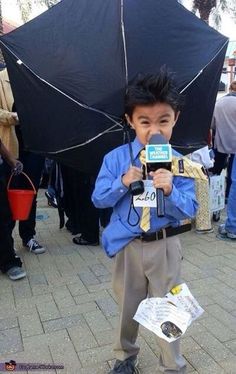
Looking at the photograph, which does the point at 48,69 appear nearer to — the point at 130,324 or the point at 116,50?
the point at 116,50

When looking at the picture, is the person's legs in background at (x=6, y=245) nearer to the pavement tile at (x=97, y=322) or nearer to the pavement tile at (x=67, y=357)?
the pavement tile at (x=97, y=322)

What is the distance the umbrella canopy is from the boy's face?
62 cm

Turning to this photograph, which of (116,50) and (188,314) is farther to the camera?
(116,50)

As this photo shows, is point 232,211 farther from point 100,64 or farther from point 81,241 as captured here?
point 100,64

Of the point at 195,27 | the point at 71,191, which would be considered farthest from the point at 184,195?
the point at 71,191

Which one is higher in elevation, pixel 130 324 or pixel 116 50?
pixel 116 50

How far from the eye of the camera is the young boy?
6.62 feet

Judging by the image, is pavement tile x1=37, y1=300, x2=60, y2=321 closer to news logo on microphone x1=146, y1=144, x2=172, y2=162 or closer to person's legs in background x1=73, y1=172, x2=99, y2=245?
person's legs in background x1=73, y1=172, x2=99, y2=245

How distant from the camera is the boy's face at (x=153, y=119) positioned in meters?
2.02

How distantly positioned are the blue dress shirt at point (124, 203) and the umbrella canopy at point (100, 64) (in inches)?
21.8

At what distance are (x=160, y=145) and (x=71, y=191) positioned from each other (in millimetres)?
3142

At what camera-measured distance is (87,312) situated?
10.6 ft

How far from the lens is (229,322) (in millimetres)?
3061

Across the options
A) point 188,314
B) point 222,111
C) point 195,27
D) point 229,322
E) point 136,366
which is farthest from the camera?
point 222,111
